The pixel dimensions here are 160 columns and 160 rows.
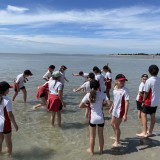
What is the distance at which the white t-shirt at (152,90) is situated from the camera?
7.26 metres

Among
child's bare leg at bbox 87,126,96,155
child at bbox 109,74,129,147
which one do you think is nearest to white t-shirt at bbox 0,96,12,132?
child's bare leg at bbox 87,126,96,155

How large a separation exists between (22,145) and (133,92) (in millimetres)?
10856

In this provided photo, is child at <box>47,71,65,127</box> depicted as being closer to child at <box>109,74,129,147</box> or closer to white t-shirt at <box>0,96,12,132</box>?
child at <box>109,74,129,147</box>

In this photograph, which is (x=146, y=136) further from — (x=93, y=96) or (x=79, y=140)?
(x=93, y=96)

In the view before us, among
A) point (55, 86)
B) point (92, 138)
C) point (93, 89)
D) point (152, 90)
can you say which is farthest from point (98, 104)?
point (55, 86)

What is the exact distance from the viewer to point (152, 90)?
732 centimetres

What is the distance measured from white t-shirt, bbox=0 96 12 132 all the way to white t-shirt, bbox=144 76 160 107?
3.81 m

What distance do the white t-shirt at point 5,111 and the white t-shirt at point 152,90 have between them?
381 centimetres

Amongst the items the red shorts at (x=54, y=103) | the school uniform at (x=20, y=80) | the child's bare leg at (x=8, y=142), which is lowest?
the child's bare leg at (x=8, y=142)

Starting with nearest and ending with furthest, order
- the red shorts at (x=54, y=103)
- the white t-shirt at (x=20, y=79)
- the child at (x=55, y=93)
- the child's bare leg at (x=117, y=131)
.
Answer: the child's bare leg at (x=117, y=131)
the child at (x=55, y=93)
the red shorts at (x=54, y=103)
the white t-shirt at (x=20, y=79)

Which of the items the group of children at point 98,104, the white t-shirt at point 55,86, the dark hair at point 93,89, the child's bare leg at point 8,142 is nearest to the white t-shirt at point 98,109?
the group of children at point 98,104

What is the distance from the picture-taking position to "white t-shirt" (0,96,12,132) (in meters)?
5.67

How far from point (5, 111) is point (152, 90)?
4.03 metres

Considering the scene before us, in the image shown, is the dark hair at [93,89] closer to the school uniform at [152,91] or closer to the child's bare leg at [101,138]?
the child's bare leg at [101,138]
